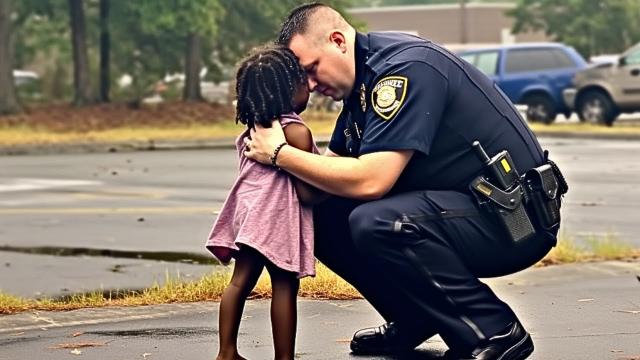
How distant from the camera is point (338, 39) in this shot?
16.8ft

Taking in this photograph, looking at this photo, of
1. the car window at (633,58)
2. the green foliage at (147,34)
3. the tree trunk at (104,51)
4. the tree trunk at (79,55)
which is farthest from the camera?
the tree trunk at (104,51)

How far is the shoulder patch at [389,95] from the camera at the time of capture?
4.95 metres

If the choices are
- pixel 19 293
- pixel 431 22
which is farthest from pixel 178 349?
pixel 431 22

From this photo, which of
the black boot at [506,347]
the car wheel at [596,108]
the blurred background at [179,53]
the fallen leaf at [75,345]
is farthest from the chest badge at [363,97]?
the car wheel at [596,108]

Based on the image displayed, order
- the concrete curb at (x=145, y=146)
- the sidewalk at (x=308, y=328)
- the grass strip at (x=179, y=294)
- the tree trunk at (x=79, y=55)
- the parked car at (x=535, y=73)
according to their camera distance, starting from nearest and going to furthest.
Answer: the sidewalk at (x=308, y=328), the grass strip at (x=179, y=294), the concrete curb at (x=145, y=146), the parked car at (x=535, y=73), the tree trunk at (x=79, y=55)

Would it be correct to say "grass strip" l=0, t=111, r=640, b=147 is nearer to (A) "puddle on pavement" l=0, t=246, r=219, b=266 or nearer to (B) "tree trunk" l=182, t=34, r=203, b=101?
(B) "tree trunk" l=182, t=34, r=203, b=101

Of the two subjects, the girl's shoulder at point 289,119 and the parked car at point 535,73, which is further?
the parked car at point 535,73

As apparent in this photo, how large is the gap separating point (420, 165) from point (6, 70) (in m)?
23.9

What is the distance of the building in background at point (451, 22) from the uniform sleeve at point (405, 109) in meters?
57.4

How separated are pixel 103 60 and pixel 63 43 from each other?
11.4 feet

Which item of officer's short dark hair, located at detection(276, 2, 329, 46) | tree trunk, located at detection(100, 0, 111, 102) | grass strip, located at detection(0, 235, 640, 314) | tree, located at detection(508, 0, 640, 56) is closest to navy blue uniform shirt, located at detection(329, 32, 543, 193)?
officer's short dark hair, located at detection(276, 2, 329, 46)

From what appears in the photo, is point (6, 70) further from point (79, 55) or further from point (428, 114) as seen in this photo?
point (428, 114)

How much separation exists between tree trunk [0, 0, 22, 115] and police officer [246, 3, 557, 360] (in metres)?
23.2

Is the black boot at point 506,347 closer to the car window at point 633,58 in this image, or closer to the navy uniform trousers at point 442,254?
the navy uniform trousers at point 442,254
